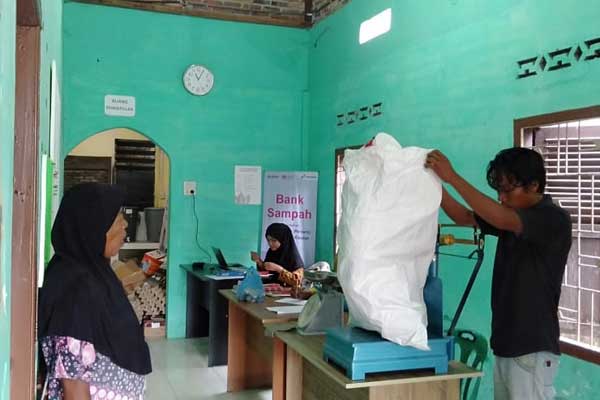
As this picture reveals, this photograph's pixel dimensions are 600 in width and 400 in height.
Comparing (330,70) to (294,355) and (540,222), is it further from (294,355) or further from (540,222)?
(540,222)

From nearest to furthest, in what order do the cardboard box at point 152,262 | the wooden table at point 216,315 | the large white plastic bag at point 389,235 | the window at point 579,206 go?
the large white plastic bag at point 389,235 → the window at point 579,206 → the wooden table at point 216,315 → the cardboard box at point 152,262

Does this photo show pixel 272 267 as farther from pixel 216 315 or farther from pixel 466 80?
pixel 466 80

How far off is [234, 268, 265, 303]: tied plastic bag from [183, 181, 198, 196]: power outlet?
2.31m

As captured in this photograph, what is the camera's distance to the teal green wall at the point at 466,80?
10.4 ft

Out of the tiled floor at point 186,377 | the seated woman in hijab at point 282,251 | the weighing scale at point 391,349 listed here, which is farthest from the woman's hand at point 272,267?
the weighing scale at point 391,349

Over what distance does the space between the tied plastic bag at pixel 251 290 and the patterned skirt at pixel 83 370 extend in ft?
6.74

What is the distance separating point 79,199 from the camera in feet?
6.48

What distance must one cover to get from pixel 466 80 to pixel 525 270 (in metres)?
2.06

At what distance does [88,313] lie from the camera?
1.88 metres

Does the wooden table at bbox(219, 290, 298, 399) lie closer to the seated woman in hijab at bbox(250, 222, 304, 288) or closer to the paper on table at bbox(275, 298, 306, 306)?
the paper on table at bbox(275, 298, 306, 306)

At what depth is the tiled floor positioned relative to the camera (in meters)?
4.47

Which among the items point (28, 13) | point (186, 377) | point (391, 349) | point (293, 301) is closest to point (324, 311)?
point (391, 349)

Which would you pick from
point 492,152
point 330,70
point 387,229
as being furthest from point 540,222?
point 330,70

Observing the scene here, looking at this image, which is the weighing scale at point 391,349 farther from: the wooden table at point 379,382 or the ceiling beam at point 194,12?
the ceiling beam at point 194,12
